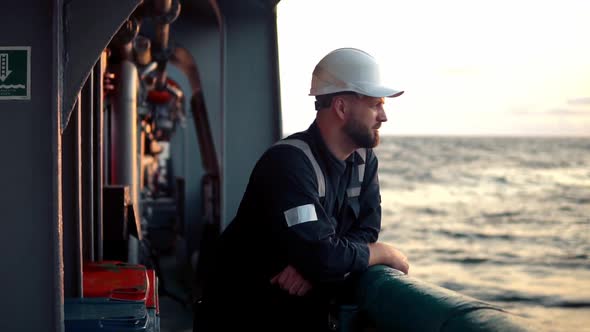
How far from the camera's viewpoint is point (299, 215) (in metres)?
2.76

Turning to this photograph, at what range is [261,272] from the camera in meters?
2.97

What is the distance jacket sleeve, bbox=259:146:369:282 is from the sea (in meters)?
0.81

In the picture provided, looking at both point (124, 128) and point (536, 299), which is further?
point (536, 299)

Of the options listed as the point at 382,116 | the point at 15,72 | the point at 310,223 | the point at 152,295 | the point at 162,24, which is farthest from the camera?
the point at 162,24

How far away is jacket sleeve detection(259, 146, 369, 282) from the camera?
2762 mm

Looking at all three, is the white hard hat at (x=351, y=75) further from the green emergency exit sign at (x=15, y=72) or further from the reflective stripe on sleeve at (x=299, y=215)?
the green emergency exit sign at (x=15, y=72)

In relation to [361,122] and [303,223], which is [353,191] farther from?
[303,223]

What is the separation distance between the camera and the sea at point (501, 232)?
19112mm

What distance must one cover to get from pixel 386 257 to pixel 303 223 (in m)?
0.45

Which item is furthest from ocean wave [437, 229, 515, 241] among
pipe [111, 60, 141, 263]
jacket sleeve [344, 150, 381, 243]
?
jacket sleeve [344, 150, 381, 243]

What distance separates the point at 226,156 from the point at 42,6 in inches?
130

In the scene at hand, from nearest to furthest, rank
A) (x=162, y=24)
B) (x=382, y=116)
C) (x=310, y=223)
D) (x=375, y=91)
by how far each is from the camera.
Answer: (x=310, y=223), (x=375, y=91), (x=382, y=116), (x=162, y=24)

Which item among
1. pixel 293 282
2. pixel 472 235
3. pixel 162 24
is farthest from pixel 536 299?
pixel 293 282

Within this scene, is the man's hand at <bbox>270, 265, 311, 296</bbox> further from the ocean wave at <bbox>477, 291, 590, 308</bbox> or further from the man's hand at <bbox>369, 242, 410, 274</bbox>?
the ocean wave at <bbox>477, 291, 590, 308</bbox>
